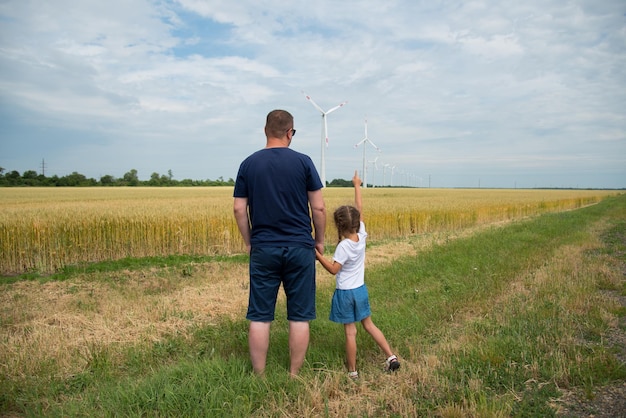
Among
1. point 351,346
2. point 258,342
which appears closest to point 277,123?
point 258,342

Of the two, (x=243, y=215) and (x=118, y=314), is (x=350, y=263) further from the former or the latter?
(x=118, y=314)

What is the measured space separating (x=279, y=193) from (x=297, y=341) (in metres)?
1.27

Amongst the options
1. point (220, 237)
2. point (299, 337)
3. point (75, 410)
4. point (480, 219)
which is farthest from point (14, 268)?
point (480, 219)

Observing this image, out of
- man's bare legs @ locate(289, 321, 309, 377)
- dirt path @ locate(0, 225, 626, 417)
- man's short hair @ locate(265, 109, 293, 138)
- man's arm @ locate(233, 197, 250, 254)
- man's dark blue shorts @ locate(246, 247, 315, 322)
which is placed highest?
man's short hair @ locate(265, 109, 293, 138)

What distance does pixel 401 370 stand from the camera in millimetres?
3963

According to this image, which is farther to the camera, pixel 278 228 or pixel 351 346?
pixel 351 346

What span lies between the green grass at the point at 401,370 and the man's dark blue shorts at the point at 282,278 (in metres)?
0.55

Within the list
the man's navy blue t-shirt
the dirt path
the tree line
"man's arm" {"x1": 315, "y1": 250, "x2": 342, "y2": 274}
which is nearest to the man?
the man's navy blue t-shirt

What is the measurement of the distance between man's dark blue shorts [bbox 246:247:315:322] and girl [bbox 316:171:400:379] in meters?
0.32

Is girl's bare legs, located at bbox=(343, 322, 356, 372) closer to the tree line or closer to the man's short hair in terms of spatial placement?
the man's short hair

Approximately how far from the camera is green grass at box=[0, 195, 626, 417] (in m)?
3.27

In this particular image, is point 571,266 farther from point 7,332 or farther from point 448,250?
point 7,332

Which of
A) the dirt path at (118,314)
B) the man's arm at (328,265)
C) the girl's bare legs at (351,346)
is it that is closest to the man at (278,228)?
the man's arm at (328,265)

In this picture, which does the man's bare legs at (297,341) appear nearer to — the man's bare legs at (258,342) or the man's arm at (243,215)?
the man's bare legs at (258,342)
